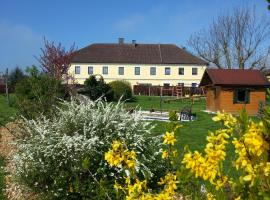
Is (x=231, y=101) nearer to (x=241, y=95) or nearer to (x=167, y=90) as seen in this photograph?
(x=241, y=95)

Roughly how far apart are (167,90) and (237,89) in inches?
1120

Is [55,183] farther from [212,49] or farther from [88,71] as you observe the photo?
[88,71]

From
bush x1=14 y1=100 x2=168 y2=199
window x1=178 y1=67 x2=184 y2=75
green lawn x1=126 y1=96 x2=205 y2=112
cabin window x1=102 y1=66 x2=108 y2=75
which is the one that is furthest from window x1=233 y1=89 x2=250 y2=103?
cabin window x1=102 y1=66 x2=108 y2=75

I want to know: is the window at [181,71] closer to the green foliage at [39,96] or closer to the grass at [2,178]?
the green foliage at [39,96]

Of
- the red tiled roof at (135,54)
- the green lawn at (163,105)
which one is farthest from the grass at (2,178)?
the red tiled roof at (135,54)

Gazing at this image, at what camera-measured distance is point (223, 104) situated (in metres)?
27.9

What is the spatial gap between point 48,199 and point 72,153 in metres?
0.70

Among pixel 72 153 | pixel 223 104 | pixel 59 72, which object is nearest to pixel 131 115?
pixel 72 153

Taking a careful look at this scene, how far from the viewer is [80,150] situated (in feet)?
21.5

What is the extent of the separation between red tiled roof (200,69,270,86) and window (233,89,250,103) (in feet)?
1.65

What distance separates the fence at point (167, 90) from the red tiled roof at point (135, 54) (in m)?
9.86

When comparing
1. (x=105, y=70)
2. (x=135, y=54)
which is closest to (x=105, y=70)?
(x=105, y=70)

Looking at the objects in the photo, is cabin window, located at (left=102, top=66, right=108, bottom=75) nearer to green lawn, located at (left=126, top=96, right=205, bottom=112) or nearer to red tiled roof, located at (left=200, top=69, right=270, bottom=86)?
green lawn, located at (left=126, top=96, right=205, bottom=112)

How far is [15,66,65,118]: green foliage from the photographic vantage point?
39.1ft
